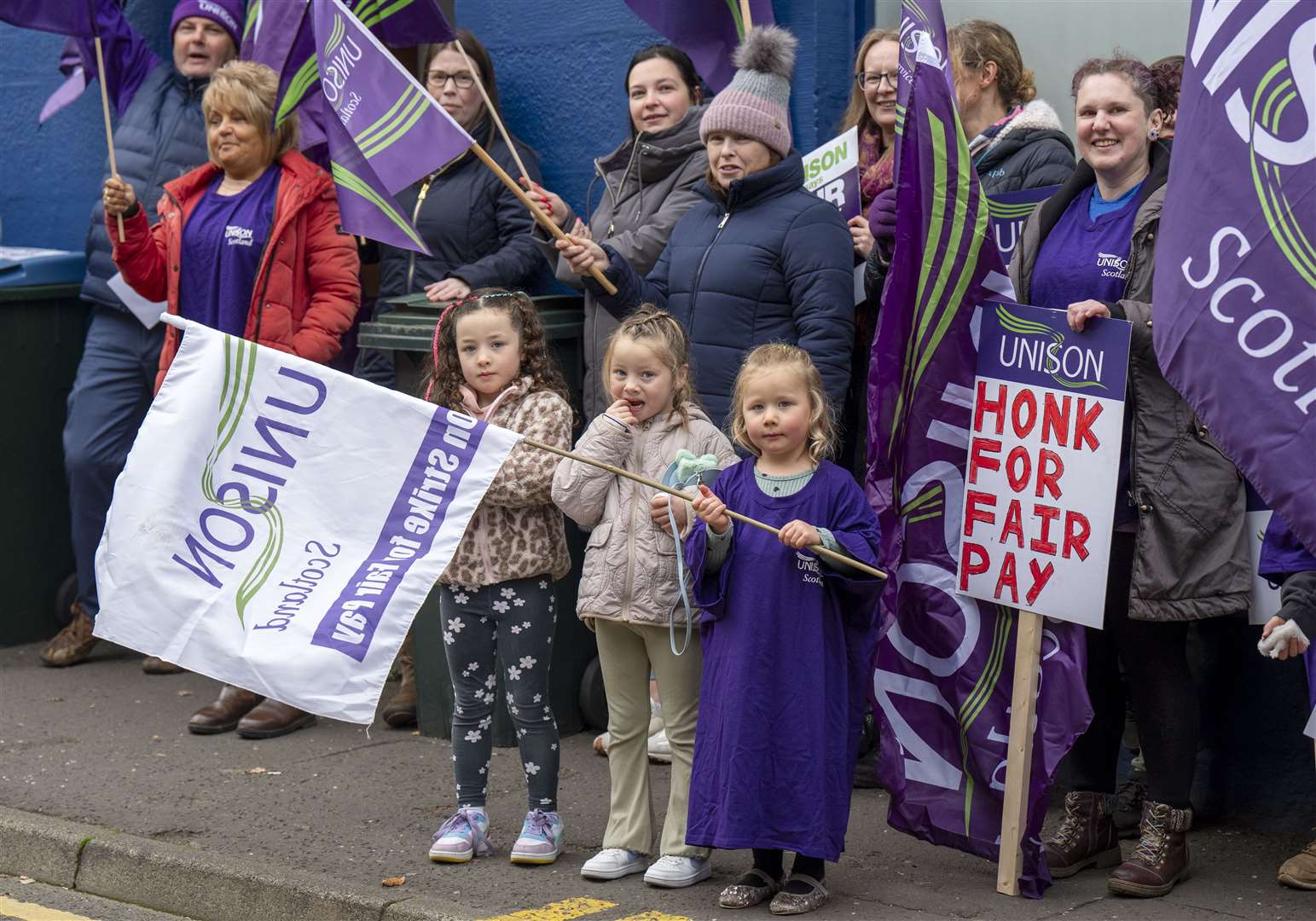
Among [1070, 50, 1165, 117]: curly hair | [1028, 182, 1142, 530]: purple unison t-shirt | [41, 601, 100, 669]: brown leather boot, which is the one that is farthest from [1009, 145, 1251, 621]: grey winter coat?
[41, 601, 100, 669]: brown leather boot

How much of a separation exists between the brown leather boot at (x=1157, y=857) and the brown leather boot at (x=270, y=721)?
3.17 meters

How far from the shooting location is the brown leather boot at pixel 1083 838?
511 centimetres

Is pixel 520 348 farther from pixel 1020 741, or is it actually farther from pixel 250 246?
pixel 250 246

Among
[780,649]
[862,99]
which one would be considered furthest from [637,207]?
[780,649]

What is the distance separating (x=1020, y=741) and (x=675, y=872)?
3.19 feet

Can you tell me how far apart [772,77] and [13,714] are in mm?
3793

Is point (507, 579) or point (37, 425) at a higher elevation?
point (37, 425)

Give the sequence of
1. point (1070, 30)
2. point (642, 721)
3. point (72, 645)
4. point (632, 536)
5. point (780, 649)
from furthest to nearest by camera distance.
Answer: point (72, 645), point (1070, 30), point (642, 721), point (632, 536), point (780, 649)

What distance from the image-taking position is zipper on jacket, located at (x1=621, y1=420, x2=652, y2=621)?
5102 mm

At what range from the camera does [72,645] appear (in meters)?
8.05

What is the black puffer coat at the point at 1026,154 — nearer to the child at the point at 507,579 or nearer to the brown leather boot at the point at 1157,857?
the child at the point at 507,579

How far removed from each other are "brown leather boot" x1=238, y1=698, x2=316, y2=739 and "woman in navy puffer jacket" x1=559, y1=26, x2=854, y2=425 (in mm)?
2125

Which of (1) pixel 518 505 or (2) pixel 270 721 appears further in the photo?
(2) pixel 270 721

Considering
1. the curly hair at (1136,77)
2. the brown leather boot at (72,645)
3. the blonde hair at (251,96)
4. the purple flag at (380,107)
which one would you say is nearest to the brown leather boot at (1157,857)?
the curly hair at (1136,77)
